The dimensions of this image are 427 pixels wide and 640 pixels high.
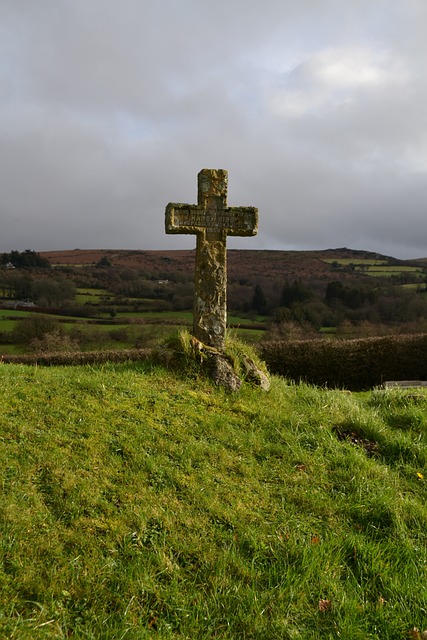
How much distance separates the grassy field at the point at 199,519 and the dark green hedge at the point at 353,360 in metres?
10.4

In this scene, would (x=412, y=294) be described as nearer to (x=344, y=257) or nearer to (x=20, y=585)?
(x=344, y=257)

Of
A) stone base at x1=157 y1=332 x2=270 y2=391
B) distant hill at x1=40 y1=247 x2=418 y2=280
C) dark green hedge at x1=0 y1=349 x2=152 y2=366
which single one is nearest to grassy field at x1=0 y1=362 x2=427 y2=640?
stone base at x1=157 y1=332 x2=270 y2=391

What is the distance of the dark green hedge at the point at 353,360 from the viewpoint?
17000 millimetres

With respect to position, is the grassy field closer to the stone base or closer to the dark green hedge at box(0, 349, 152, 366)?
the stone base

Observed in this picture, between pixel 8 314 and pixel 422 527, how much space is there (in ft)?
112

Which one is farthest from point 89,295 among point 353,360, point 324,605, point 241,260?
point 324,605

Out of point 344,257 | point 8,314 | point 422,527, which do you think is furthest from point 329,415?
point 344,257

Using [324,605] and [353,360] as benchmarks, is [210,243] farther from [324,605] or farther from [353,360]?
[353,360]

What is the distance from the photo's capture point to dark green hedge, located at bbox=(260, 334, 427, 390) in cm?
1700

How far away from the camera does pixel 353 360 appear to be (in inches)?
669

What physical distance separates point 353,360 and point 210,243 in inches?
422

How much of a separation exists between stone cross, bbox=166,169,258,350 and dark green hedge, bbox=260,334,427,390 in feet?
30.1

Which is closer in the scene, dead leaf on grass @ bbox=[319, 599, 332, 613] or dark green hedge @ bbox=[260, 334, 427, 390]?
dead leaf on grass @ bbox=[319, 599, 332, 613]

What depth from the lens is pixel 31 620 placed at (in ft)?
9.51
